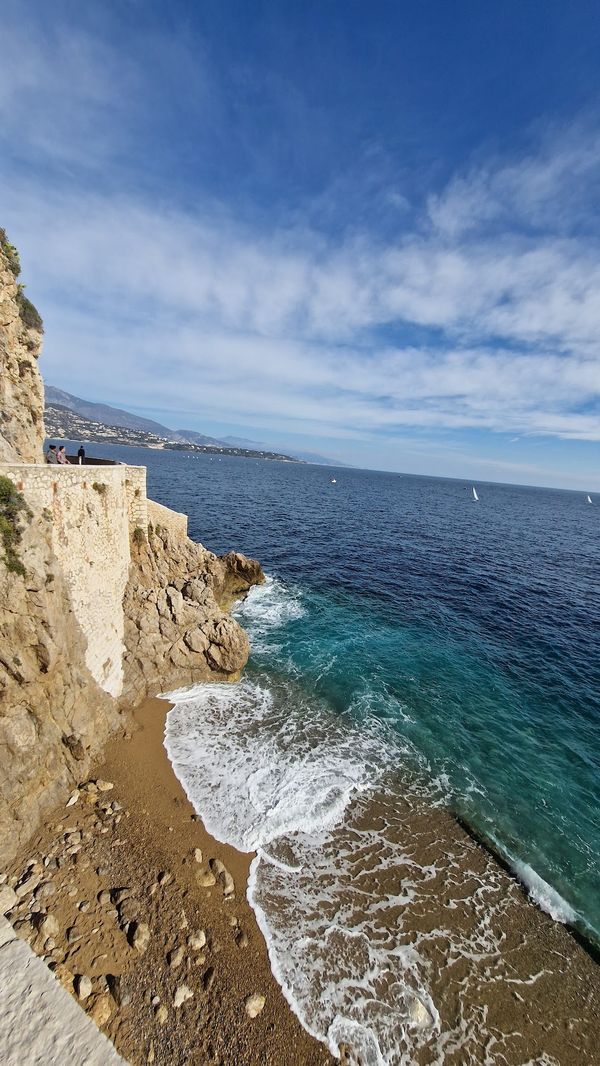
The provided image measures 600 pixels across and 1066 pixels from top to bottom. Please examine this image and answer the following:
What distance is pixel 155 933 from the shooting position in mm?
8711

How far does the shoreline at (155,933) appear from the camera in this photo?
7.39 metres

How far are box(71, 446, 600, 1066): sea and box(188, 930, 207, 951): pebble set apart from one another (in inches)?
53.2

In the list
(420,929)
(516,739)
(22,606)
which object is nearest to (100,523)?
(22,606)

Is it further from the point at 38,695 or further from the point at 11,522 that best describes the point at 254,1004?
the point at 11,522

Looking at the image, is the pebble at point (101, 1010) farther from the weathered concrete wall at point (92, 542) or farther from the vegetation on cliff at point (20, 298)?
the vegetation on cliff at point (20, 298)

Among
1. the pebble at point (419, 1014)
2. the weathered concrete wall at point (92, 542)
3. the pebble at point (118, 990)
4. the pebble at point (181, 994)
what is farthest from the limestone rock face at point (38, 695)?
the pebble at point (419, 1014)

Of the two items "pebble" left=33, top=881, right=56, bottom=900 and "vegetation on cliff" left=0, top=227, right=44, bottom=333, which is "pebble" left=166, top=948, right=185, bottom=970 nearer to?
"pebble" left=33, top=881, right=56, bottom=900

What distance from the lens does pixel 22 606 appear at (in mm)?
10945

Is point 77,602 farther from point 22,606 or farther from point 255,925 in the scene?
point 255,925

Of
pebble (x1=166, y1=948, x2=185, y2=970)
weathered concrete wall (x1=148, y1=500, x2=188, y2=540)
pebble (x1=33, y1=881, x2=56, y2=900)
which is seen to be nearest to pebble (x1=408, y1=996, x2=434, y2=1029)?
pebble (x1=166, y1=948, x2=185, y2=970)

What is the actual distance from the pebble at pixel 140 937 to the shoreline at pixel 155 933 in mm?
18

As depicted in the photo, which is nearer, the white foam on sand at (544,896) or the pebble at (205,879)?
the pebble at (205,879)

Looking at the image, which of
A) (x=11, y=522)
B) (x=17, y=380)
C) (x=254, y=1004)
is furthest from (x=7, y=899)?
(x=17, y=380)

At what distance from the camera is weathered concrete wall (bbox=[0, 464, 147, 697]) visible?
40.0 ft
